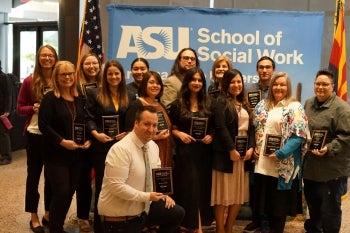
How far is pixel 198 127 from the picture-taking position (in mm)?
3467

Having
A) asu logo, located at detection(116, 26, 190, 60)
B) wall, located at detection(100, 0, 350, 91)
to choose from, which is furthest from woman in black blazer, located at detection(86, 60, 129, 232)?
wall, located at detection(100, 0, 350, 91)

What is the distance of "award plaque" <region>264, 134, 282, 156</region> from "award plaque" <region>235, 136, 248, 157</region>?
0.17 metres

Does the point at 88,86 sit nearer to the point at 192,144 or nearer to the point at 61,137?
the point at 61,137

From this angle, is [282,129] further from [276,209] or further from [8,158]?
[8,158]

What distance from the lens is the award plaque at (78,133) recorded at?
3.38m

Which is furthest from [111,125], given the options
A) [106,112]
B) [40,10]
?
[40,10]

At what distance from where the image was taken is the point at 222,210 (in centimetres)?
368

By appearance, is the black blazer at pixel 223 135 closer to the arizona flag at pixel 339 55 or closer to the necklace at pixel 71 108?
the necklace at pixel 71 108

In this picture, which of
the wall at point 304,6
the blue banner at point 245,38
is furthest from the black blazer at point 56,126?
the wall at point 304,6

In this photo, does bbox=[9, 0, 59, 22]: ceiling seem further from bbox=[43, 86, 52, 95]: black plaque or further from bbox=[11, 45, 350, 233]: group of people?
bbox=[11, 45, 350, 233]: group of people

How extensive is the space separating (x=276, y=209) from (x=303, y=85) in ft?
4.90

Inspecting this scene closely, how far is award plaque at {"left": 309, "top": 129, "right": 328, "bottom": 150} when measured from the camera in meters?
3.45

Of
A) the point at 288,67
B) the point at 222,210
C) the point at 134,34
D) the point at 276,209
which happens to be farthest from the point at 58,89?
the point at 288,67

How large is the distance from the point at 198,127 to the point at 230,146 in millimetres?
282
